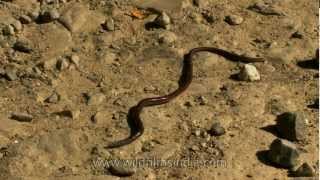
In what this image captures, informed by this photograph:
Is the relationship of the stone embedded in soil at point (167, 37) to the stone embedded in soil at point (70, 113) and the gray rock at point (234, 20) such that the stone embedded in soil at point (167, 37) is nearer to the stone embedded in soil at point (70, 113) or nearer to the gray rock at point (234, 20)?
the gray rock at point (234, 20)

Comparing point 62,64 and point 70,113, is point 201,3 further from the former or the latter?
point 70,113

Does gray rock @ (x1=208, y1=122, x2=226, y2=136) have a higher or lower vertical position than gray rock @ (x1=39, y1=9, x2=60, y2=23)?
lower

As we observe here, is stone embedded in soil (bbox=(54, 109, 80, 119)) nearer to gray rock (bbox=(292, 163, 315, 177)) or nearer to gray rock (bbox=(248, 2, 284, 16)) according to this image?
gray rock (bbox=(292, 163, 315, 177))

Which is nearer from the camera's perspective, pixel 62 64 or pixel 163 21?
pixel 62 64

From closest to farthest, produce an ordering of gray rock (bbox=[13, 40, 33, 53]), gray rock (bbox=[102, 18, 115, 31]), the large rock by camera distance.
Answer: gray rock (bbox=[13, 40, 33, 53]), gray rock (bbox=[102, 18, 115, 31]), the large rock

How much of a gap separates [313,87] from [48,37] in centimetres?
242

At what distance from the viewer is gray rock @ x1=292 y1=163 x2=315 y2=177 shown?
6.21m

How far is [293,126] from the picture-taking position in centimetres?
660

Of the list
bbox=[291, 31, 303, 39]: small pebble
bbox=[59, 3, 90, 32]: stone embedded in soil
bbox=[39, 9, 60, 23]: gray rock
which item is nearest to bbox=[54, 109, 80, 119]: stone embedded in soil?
bbox=[59, 3, 90, 32]: stone embedded in soil

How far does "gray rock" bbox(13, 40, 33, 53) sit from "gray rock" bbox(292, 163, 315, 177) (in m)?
2.76

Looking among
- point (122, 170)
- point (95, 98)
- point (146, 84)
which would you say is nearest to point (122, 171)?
point (122, 170)

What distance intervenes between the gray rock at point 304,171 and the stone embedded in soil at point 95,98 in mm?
1758

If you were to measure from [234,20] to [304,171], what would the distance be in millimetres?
2314

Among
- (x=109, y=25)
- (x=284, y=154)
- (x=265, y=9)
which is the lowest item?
(x=284, y=154)
